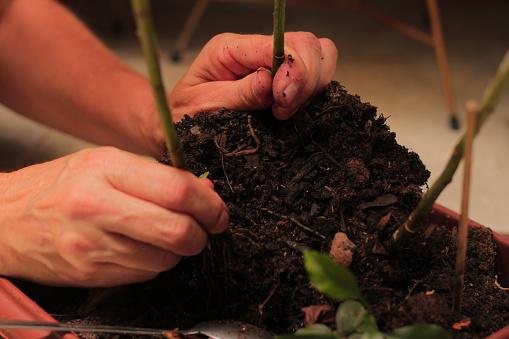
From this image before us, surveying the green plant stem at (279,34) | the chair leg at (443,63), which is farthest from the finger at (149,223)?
the chair leg at (443,63)

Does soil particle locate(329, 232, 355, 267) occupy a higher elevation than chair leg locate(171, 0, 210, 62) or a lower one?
lower

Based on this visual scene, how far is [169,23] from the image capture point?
216 cm

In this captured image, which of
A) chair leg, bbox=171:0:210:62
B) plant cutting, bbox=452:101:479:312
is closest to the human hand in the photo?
plant cutting, bbox=452:101:479:312

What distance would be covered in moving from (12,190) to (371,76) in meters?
1.34

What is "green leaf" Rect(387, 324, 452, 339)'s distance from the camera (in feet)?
1.59

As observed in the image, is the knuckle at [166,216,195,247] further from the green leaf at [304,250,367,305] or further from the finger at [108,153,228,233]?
the green leaf at [304,250,367,305]

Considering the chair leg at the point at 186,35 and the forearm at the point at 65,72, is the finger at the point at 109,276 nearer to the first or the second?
the forearm at the point at 65,72

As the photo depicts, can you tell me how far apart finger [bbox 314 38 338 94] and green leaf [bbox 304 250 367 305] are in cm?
30

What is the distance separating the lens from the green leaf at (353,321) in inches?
20.1

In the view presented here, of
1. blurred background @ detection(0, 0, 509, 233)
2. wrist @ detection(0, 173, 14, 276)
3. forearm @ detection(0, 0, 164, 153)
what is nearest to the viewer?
wrist @ detection(0, 173, 14, 276)

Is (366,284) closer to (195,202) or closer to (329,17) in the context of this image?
(195,202)

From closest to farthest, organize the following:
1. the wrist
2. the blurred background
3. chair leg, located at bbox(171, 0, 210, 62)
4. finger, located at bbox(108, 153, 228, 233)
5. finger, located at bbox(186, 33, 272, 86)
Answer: finger, located at bbox(108, 153, 228, 233) < the wrist < finger, located at bbox(186, 33, 272, 86) < the blurred background < chair leg, located at bbox(171, 0, 210, 62)

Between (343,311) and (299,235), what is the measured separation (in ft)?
0.49

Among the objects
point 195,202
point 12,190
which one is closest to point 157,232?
point 195,202
